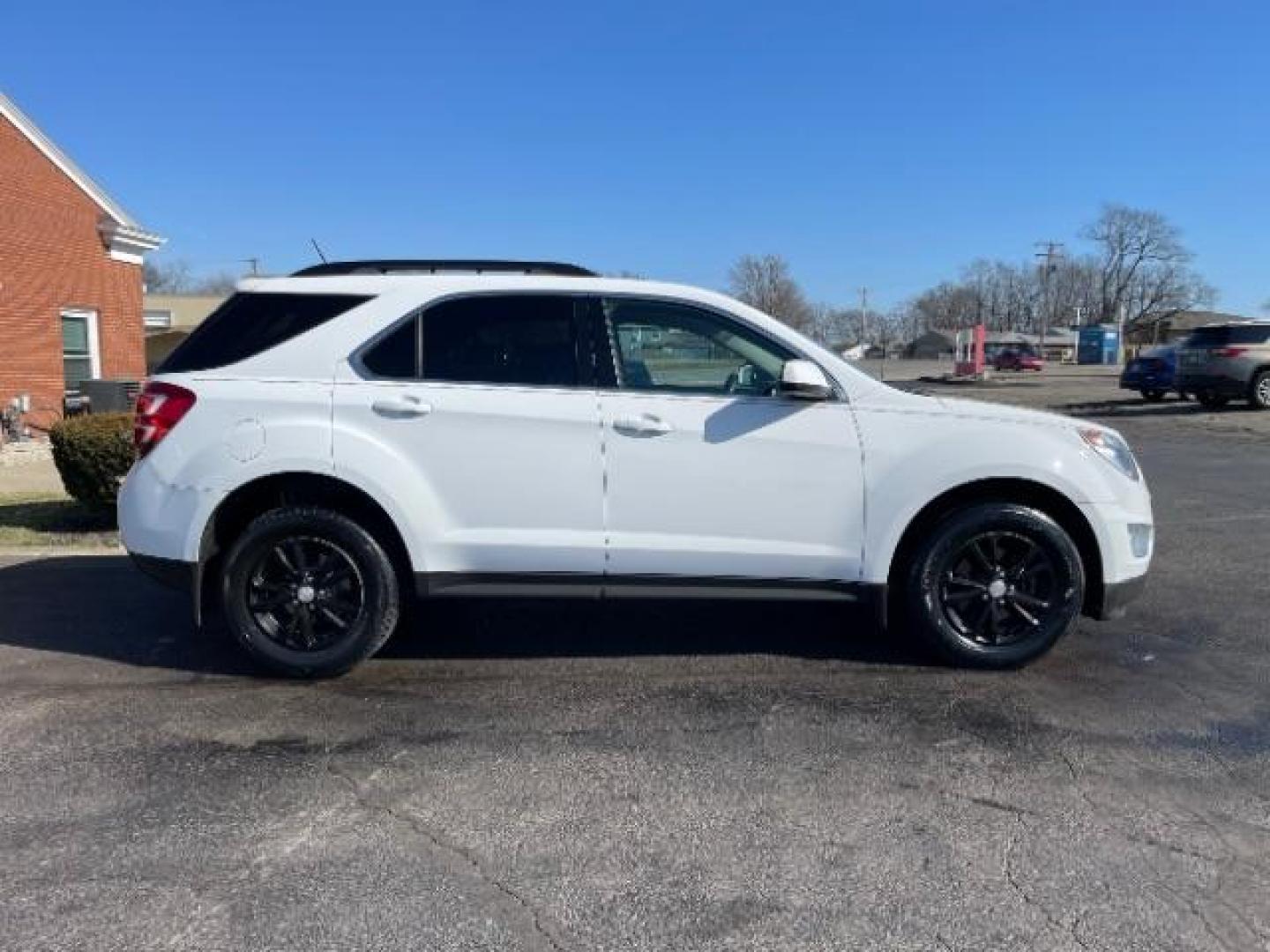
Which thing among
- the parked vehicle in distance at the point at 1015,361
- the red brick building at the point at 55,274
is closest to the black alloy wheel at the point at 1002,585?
the red brick building at the point at 55,274

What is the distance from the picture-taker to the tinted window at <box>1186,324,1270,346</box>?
21562 mm

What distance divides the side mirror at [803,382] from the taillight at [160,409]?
2641 millimetres

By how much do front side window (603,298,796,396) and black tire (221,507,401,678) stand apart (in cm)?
146

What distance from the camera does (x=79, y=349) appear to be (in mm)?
18469

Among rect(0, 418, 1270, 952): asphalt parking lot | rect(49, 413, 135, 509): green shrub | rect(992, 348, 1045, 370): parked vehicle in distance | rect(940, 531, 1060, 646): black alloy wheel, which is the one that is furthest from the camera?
rect(992, 348, 1045, 370): parked vehicle in distance

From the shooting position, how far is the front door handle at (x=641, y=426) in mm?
4578

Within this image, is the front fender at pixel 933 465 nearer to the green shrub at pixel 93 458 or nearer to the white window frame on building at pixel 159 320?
the green shrub at pixel 93 458

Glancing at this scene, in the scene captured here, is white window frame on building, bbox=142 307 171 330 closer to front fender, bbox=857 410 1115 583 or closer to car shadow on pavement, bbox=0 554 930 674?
car shadow on pavement, bbox=0 554 930 674

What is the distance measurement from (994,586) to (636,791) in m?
2.11

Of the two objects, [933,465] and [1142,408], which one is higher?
[933,465]

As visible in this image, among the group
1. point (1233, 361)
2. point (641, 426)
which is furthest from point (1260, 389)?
point (641, 426)

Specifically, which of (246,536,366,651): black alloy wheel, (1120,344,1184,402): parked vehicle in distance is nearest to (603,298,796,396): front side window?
(246,536,366,651): black alloy wheel

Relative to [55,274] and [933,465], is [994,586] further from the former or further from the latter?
[55,274]

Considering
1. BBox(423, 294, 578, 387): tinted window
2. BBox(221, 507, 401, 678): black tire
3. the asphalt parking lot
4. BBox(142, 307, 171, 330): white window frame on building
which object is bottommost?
the asphalt parking lot
